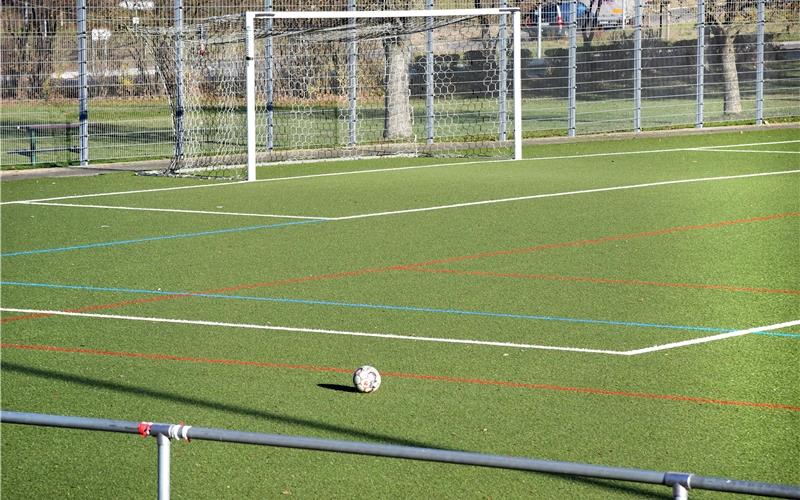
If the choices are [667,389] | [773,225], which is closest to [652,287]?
[667,389]

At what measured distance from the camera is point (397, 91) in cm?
2564

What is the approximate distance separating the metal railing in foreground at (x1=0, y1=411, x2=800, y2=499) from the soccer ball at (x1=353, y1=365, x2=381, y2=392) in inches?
124

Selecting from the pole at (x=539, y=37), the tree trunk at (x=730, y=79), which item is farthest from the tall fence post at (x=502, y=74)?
the tree trunk at (x=730, y=79)

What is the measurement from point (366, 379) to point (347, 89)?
1791 cm

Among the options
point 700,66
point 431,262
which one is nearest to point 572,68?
point 700,66

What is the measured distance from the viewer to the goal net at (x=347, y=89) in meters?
22.0

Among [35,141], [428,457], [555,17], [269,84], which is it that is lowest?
[428,457]

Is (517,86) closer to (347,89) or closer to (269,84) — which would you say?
(347,89)

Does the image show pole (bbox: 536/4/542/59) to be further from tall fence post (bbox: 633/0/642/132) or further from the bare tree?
the bare tree

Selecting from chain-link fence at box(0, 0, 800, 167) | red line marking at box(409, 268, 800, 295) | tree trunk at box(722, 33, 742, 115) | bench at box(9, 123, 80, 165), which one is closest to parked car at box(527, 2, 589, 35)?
chain-link fence at box(0, 0, 800, 167)

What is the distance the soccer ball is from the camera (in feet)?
23.8

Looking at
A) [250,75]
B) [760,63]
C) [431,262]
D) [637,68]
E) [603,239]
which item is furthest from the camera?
[760,63]

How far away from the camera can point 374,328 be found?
902 cm

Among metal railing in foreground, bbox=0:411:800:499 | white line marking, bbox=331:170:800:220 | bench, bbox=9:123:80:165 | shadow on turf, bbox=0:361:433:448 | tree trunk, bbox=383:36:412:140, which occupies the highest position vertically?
tree trunk, bbox=383:36:412:140
